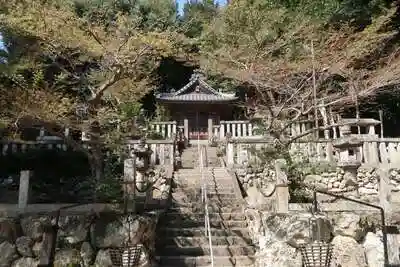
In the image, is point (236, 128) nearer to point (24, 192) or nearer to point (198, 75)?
point (198, 75)

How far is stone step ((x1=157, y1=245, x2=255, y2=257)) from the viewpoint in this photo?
8664 mm

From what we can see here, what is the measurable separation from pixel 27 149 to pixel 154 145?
15.0 feet

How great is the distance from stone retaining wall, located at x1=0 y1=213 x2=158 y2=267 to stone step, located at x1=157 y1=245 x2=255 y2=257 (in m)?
0.71

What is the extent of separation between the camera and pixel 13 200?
1210 centimetres

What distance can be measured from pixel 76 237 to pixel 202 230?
286 cm

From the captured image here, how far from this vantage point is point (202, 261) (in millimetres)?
8359

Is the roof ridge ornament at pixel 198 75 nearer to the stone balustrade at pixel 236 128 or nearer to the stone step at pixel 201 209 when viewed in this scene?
the stone balustrade at pixel 236 128

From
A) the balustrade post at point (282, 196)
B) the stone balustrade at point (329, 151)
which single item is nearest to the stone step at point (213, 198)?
the stone balustrade at point (329, 151)

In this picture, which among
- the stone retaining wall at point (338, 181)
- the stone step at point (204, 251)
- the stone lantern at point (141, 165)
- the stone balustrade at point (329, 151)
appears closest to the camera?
the stone step at point (204, 251)

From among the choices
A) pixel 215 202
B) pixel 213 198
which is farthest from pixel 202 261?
pixel 213 198

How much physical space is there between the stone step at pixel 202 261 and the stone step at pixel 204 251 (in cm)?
22

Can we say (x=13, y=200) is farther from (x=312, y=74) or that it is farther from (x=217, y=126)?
(x=217, y=126)

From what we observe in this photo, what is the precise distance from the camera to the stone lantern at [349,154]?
36.6 feet

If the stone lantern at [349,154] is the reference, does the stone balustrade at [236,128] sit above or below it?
above
